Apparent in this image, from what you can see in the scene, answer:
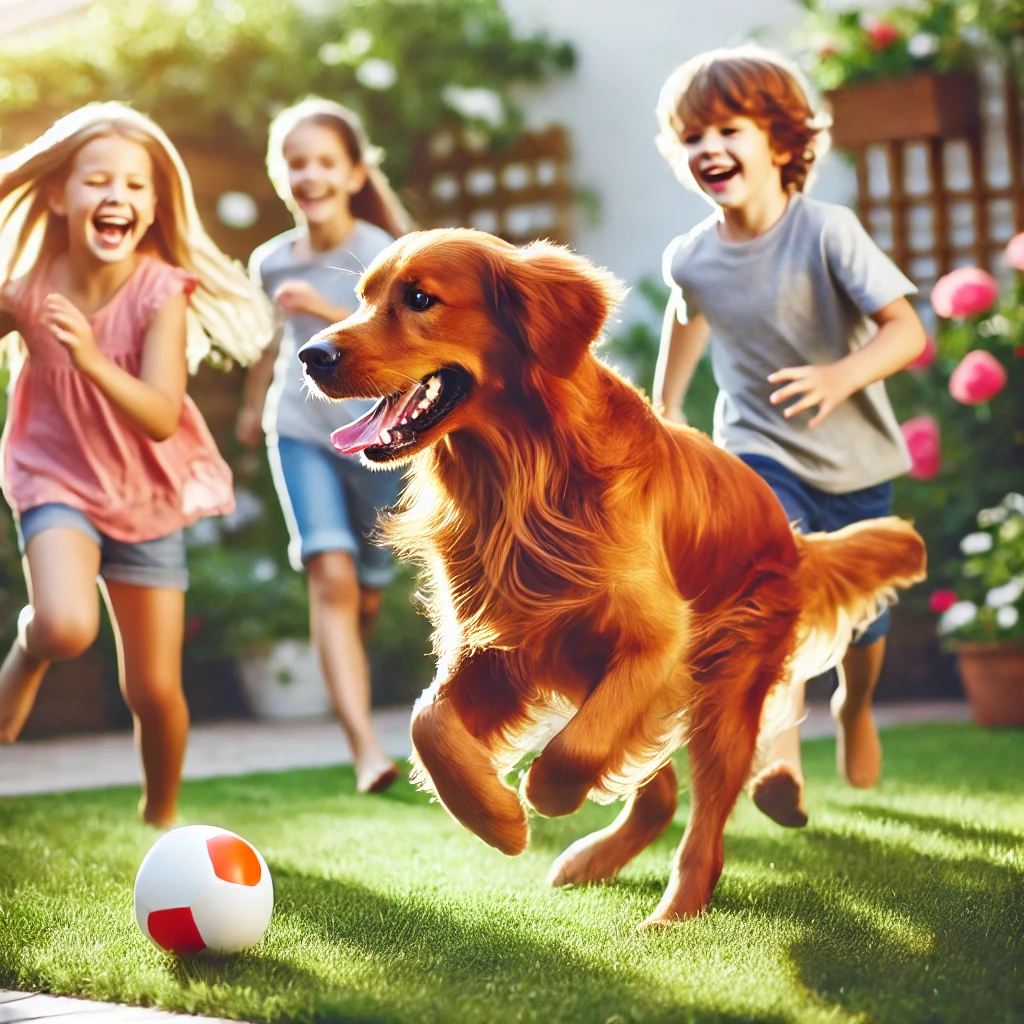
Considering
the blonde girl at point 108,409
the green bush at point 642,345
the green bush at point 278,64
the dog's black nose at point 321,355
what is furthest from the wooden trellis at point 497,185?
the dog's black nose at point 321,355

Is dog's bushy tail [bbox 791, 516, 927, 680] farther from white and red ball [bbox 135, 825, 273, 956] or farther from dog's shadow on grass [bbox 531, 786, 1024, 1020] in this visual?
white and red ball [bbox 135, 825, 273, 956]

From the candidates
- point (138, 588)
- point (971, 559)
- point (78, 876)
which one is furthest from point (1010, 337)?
point (78, 876)

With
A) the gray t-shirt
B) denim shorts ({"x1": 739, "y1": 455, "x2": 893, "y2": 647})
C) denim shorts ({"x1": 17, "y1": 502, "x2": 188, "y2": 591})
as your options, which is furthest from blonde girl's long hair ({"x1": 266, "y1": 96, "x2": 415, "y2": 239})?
denim shorts ({"x1": 739, "y1": 455, "x2": 893, "y2": 647})

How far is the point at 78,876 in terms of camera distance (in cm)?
351

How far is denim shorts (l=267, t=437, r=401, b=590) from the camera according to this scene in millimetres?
4910

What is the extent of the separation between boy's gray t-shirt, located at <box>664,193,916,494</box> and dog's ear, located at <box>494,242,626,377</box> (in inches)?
40.0

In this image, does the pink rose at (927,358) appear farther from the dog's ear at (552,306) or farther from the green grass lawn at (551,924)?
the dog's ear at (552,306)

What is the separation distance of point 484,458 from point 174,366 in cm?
137

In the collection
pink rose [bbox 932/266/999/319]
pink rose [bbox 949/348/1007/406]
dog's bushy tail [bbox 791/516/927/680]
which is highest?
pink rose [bbox 932/266/999/319]

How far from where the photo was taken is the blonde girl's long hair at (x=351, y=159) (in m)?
5.01

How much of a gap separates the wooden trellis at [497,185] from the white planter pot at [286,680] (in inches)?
135

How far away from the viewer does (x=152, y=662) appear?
398cm

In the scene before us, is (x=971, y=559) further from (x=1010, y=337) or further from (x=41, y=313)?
(x=41, y=313)

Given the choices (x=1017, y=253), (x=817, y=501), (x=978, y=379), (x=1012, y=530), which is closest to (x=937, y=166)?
(x=1017, y=253)
